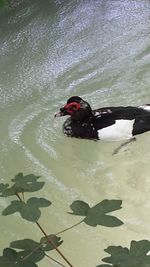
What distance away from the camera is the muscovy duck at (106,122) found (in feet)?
13.1

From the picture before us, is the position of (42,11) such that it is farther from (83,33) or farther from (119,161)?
(119,161)

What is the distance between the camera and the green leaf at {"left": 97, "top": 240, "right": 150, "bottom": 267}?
1.07m

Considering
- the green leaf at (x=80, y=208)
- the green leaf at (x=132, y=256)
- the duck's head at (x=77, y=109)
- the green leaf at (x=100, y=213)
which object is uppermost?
the green leaf at (x=80, y=208)

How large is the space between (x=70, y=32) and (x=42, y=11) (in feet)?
3.31

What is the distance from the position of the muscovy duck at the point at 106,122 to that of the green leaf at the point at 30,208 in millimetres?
2802

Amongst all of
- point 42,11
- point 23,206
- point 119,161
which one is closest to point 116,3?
point 42,11

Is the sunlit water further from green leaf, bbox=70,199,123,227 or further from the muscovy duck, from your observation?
green leaf, bbox=70,199,123,227

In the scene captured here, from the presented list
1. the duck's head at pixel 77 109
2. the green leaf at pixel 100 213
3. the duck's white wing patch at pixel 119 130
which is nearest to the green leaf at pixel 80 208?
the green leaf at pixel 100 213

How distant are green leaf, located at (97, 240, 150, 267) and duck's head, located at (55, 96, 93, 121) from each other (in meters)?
3.07

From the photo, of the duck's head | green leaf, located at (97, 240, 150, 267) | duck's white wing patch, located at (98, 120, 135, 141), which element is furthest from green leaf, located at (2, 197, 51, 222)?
the duck's head

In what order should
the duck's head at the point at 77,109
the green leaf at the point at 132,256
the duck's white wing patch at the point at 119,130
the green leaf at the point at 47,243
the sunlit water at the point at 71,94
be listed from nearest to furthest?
the green leaf at the point at 132,256 → the green leaf at the point at 47,243 → the sunlit water at the point at 71,94 → the duck's white wing patch at the point at 119,130 → the duck's head at the point at 77,109

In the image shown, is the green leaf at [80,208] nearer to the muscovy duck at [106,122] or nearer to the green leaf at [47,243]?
the green leaf at [47,243]

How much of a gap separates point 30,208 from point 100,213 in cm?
17

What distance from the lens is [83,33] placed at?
6129mm
